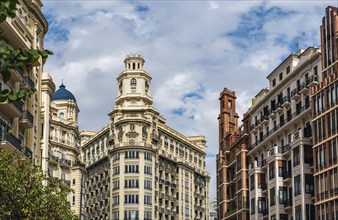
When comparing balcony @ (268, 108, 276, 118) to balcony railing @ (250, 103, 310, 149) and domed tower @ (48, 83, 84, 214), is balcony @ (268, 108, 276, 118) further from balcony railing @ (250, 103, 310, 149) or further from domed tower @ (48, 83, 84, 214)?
domed tower @ (48, 83, 84, 214)

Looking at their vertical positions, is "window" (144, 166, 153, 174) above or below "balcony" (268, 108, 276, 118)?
above

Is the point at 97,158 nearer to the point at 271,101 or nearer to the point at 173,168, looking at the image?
the point at 173,168

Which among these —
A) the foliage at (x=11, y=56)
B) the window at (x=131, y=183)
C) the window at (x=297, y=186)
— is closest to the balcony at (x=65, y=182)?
the window at (x=131, y=183)

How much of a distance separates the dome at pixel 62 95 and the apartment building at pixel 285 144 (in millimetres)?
42709

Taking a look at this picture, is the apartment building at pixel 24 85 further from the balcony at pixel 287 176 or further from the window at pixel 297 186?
the balcony at pixel 287 176

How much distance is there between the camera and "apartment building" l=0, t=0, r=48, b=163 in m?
54.0

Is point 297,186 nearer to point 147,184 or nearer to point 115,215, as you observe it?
point 147,184

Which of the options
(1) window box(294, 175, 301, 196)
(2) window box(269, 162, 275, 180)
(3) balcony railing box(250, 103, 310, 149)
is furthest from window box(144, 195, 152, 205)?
(1) window box(294, 175, 301, 196)

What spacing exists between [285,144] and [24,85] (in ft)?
128

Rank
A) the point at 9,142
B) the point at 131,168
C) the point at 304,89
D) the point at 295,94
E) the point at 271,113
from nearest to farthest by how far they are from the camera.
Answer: the point at 9,142, the point at 304,89, the point at 295,94, the point at 271,113, the point at 131,168

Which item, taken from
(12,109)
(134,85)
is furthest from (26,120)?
(134,85)

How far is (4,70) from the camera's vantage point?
13.3m

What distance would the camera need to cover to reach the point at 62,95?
13138cm

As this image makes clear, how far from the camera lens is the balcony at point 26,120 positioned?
194 ft
